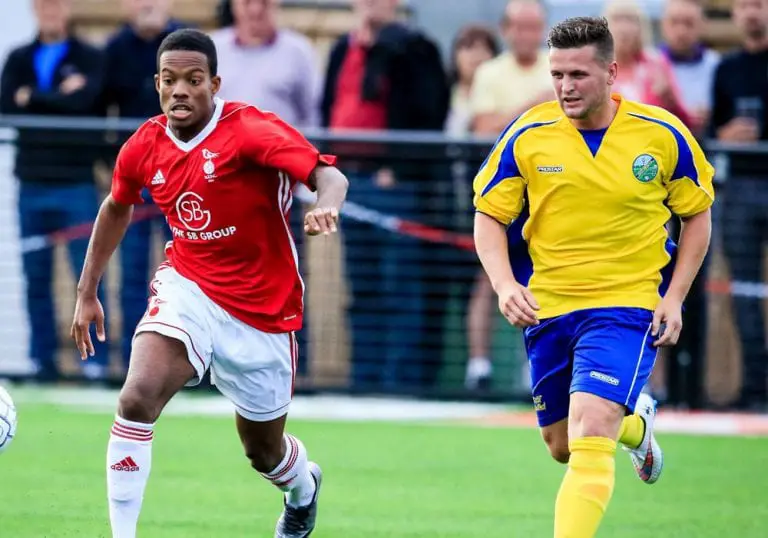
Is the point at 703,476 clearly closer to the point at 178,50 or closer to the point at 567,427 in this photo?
the point at 567,427

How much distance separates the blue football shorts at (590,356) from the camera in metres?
6.09

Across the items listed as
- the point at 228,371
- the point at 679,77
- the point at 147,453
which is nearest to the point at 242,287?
the point at 228,371

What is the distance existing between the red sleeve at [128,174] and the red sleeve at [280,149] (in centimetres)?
49

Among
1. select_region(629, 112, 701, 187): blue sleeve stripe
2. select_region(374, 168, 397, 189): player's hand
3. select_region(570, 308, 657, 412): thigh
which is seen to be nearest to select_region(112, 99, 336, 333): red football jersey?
select_region(570, 308, 657, 412): thigh

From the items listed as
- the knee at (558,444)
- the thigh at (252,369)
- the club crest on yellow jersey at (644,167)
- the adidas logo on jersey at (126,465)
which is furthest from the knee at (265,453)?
the club crest on yellow jersey at (644,167)

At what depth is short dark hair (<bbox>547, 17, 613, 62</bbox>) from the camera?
6219mm

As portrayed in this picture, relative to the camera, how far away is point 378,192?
11789 millimetres

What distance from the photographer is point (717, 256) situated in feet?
39.4

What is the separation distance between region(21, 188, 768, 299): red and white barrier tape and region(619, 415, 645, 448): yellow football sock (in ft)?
16.2

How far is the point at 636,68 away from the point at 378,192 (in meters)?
2.09

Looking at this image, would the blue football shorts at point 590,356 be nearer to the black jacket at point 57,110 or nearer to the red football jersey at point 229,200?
the red football jersey at point 229,200

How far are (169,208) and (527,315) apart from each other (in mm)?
1593

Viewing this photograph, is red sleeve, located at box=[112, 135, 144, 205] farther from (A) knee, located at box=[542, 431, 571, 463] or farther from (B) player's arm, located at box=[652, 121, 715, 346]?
(B) player's arm, located at box=[652, 121, 715, 346]

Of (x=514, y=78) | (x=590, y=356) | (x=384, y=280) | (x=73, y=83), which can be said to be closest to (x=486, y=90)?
(x=514, y=78)
